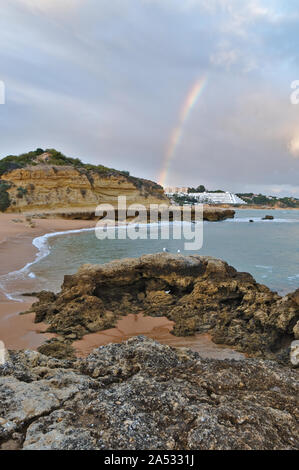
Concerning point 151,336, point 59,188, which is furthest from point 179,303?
point 59,188

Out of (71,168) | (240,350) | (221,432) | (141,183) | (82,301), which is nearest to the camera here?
(221,432)

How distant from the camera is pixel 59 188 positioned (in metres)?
37.7

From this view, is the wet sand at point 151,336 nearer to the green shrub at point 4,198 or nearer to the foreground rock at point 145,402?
the foreground rock at point 145,402

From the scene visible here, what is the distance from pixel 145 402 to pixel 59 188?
38.5 meters

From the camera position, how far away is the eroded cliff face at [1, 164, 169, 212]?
35.6m

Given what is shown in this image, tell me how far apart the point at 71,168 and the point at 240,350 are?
38.5 metres

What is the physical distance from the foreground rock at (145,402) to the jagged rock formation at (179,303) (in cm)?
181

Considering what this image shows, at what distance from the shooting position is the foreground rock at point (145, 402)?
1.77m

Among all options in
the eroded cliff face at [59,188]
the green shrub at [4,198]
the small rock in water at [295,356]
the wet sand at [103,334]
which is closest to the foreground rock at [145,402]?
the small rock in water at [295,356]

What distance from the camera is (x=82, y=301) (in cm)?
595

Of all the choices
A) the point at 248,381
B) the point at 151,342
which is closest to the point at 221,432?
the point at 248,381

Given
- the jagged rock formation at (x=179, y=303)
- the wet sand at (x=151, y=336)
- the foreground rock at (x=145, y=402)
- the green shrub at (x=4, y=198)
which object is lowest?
the wet sand at (x=151, y=336)

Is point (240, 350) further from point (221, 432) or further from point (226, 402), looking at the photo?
point (221, 432)
